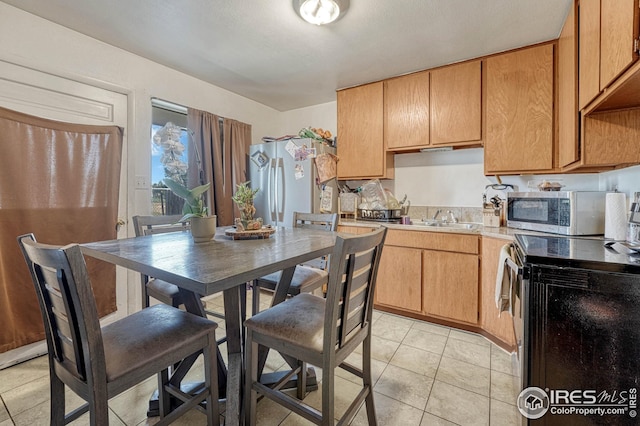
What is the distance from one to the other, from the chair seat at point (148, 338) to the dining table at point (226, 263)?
14cm

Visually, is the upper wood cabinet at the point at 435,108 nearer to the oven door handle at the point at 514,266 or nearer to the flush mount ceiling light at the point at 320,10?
the flush mount ceiling light at the point at 320,10

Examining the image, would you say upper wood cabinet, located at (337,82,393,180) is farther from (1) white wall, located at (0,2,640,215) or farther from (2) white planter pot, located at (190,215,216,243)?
(2) white planter pot, located at (190,215,216,243)

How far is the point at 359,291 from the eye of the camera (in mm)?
1159

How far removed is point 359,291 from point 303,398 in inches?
34.1

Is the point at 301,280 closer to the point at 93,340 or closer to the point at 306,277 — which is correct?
the point at 306,277

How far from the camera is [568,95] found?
1.91 meters

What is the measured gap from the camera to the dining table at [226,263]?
2.95ft

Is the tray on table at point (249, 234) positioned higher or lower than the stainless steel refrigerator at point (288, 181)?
lower

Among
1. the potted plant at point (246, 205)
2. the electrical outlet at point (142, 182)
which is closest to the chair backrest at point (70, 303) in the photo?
the potted plant at point (246, 205)

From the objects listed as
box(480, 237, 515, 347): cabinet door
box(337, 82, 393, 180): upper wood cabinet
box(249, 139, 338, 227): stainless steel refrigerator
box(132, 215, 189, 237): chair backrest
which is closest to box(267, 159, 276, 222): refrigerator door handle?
box(249, 139, 338, 227): stainless steel refrigerator

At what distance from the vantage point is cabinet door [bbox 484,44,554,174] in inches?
87.7

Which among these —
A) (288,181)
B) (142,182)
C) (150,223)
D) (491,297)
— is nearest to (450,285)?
(491,297)

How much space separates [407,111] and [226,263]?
2.48 metres

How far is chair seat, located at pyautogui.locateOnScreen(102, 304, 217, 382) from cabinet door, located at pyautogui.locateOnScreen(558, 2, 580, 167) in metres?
2.40
